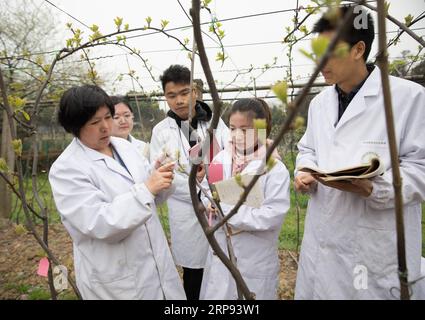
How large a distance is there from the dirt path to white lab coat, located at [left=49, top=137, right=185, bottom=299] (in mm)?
1008

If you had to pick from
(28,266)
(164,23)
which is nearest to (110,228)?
(164,23)

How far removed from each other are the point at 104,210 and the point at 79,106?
480 millimetres

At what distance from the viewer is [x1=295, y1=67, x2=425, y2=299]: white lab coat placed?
1191 millimetres

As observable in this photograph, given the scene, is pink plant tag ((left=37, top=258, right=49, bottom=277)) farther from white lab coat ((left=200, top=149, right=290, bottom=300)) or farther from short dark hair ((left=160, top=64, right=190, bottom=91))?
short dark hair ((left=160, top=64, right=190, bottom=91))

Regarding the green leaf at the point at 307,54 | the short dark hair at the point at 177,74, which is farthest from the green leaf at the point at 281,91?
the short dark hair at the point at 177,74

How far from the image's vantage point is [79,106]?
128 cm

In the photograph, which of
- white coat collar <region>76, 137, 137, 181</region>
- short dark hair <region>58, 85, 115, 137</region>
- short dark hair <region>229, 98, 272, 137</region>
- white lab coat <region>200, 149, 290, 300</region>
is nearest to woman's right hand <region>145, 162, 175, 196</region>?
white coat collar <region>76, 137, 137, 181</region>

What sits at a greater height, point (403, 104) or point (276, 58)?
point (276, 58)

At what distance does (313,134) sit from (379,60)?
1102 millimetres

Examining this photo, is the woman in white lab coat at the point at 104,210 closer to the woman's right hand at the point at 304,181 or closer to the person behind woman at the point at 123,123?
the woman's right hand at the point at 304,181

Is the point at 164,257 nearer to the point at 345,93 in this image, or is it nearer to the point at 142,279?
the point at 142,279

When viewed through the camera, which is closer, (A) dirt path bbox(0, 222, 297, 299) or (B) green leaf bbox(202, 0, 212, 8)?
A: (B) green leaf bbox(202, 0, 212, 8)

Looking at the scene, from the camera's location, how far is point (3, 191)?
16.1 feet
